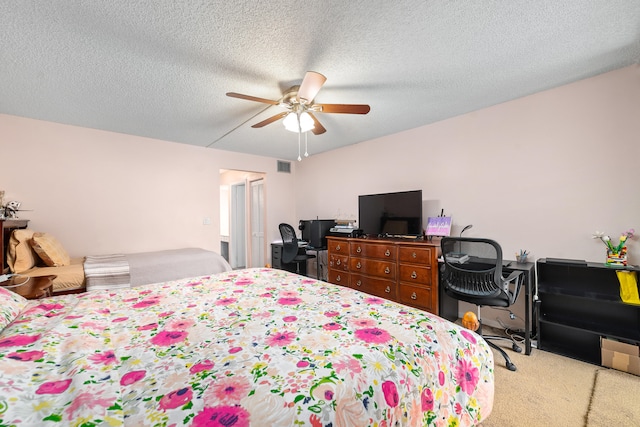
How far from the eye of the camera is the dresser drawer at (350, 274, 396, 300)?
316cm

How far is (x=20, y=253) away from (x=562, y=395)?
15.5 feet

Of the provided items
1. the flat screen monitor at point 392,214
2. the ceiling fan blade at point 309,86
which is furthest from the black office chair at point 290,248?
the ceiling fan blade at point 309,86

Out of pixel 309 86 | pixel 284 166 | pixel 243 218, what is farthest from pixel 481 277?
pixel 243 218

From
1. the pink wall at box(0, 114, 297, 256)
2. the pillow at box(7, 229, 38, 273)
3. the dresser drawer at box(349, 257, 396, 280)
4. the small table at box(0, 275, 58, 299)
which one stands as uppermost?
the pink wall at box(0, 114, 297, 256)

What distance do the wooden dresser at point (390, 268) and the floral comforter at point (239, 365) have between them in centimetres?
155

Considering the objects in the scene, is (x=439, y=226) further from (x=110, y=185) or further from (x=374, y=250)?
(x=110, y=185)

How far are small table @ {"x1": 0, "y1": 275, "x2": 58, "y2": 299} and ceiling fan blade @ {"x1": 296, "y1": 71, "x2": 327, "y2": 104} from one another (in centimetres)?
247

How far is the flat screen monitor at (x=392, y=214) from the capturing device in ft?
10.8

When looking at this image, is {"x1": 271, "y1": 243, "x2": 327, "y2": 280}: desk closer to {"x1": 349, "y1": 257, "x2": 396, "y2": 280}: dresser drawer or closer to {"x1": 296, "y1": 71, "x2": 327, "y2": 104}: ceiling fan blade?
{"x1": 349, "y1": 257, "x2": 396, "y2": 280}: dresser drawer

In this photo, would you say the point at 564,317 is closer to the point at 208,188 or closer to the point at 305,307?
the point at 305,307

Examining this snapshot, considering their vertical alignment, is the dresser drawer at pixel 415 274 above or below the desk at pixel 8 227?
below

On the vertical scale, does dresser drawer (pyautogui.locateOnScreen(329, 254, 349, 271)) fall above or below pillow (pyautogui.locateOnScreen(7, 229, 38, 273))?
below

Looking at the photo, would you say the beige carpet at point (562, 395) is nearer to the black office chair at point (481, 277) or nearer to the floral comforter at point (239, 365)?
the black office chair at point (481, 277)

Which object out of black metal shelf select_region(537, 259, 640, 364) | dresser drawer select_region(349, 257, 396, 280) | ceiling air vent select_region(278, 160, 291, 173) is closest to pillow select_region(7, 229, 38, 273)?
dresser drawer select_region(349, 257, 396, 280)
